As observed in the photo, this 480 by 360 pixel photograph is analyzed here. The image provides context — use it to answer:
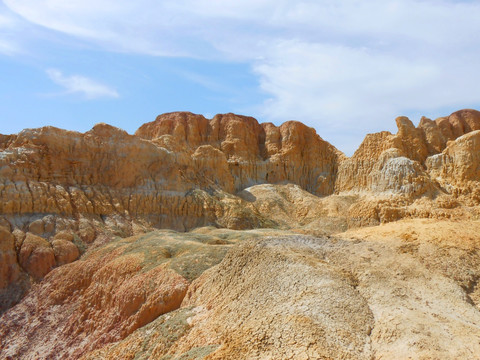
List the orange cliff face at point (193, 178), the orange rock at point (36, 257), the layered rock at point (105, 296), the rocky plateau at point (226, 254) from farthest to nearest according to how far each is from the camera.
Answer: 1. the orange cliff face at point (193, 178)
2. the orange rock at point (36, 257)
3. the layered rock at point (105, 296)
4. the rocky plateau at point (226, 254)

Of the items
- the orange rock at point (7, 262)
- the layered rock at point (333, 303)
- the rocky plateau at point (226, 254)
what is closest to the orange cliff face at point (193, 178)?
the orange rock at point (7, 262)

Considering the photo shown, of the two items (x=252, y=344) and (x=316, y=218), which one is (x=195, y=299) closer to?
(x=252, y=344)

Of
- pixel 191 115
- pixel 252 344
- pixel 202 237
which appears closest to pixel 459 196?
pixel 202 237

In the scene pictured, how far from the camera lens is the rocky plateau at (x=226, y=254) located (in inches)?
412

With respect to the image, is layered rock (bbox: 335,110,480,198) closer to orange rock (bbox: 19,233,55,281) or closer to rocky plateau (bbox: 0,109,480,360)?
rocky plateau (bbox: 0,109,480,360)

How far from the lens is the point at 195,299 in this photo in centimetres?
1515

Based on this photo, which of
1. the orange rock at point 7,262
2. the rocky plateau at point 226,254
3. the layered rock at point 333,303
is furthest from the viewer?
the orange rock at point 7,262

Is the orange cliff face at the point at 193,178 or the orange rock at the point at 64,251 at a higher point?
the orange cliff face at the point at 193,178

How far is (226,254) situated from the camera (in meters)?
17.1

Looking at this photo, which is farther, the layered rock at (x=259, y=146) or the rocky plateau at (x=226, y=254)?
the layered rock at (x=259, y=146)

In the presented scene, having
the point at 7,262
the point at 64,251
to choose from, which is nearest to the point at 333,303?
the point at 64,251

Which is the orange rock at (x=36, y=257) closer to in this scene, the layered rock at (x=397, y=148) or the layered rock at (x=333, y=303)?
the layered rock at (x=333, y=303)

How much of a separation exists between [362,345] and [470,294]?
486 centimetres

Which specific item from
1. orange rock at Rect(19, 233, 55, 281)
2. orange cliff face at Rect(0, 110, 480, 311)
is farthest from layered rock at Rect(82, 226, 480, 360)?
orange rock at Rect(19, 233, 55, 281)
